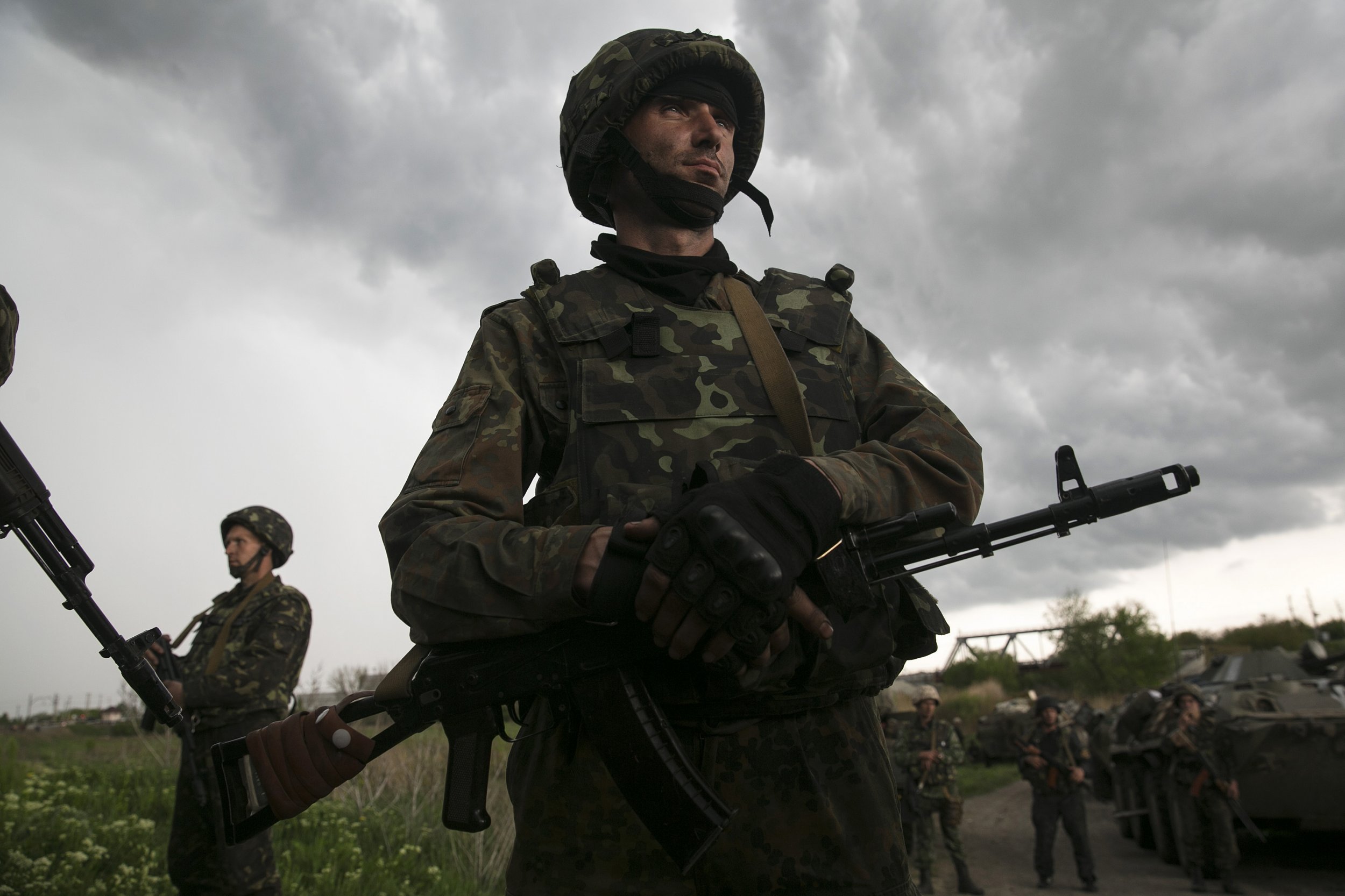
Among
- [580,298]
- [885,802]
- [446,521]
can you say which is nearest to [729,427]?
[580,298]

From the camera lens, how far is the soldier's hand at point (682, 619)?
1.42 m

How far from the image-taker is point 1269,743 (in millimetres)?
9109

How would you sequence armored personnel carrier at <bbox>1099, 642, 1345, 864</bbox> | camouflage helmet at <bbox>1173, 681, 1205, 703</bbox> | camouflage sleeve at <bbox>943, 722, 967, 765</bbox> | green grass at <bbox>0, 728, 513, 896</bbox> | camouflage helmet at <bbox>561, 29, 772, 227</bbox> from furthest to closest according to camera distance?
camouflage sleeve at <bbox>943, 722, 967, 765</bbox>, camouflage helmet at <bbox>1173, 681, 1205, 703</bbox>, armored personnel carrier at <bbox>1099, 642, 1345, 864</bbox>, green grass at <bbox>0, 728, 513, 896</bbox>, camouflage helmet at <bbox>561, 29, 772, 227</bbox>

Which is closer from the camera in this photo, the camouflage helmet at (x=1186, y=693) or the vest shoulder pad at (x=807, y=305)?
the vest shoulder pad at (x=807, y=305)

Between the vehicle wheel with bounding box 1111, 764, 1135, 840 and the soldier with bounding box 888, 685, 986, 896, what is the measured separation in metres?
3.91

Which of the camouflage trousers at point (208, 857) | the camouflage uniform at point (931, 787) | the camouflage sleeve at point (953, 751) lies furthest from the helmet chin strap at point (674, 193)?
the camouflage sleeve at point (953, 751)

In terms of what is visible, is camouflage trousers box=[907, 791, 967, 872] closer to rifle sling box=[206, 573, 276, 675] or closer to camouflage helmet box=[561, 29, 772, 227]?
rifle sling box=[206, 573, 276, 675]

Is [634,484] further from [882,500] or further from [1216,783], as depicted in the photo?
[1216,783]

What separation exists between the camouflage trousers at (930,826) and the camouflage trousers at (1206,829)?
2412 mm

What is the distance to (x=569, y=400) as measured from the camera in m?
1.88

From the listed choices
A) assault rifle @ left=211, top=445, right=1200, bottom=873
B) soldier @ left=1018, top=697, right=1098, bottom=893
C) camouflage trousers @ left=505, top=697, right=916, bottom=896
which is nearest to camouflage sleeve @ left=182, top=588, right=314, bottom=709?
assault rifle @ left=211, top=445, right=1200, bottom=873

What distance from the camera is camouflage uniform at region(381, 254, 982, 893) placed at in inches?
62.4

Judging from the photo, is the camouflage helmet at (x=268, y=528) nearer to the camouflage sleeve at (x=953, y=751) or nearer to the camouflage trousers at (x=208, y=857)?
the camouflage trousers at (x=208, y=857)

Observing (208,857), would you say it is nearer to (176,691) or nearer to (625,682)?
(176,691)
